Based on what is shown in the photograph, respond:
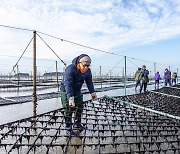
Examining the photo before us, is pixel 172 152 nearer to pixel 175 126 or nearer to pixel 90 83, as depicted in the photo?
pixel 175 126

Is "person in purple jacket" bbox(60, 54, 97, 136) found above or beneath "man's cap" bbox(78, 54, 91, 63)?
beneath

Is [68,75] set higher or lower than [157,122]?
higher

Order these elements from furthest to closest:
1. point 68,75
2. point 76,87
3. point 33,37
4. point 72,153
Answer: point 33,37, point 76,87, point 68,75, point 72,153

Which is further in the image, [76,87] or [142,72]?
[142,72]

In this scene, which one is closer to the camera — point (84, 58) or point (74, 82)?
point (84, 58)

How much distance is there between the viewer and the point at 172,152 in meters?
3.43

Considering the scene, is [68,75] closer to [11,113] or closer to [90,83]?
[90,83]

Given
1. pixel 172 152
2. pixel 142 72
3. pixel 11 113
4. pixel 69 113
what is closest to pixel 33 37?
pixel 11 113

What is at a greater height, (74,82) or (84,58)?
(84,58)

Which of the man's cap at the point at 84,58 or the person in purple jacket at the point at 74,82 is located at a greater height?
the man's cap at the point at 84,58

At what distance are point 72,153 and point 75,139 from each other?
21.6 inches

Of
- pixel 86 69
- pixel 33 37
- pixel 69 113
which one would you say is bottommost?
pixel 69 113

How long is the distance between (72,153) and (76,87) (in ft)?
4.96

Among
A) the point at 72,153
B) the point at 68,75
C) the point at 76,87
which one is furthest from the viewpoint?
the point at 76,87
